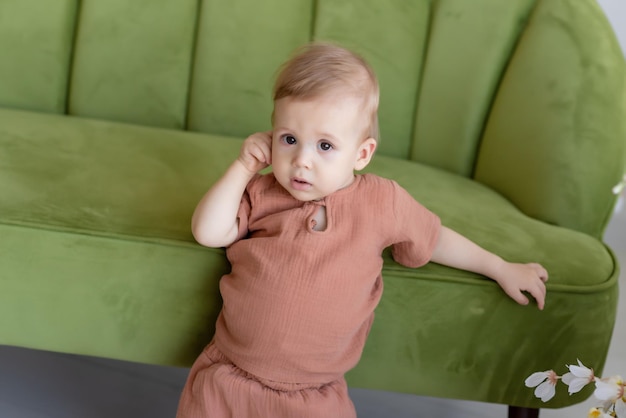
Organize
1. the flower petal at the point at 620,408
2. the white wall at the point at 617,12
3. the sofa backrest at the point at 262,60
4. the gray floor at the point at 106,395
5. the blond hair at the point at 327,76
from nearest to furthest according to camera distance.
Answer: the flower petal at the point at 620,408
the blond hair at the point at 327,76
the gray floor at the point at 106,395
the sofa backrest at the point at 262,60
the white wall at the point at 617,12

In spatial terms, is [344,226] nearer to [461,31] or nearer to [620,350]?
[461,31]

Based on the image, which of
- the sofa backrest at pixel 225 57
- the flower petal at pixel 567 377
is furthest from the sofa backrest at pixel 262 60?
the flower petal at pixel 567 377

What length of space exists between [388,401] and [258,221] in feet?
2.13

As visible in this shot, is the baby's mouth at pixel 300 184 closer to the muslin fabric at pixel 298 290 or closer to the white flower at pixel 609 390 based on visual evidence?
the muslin fabric at pixel 298 290

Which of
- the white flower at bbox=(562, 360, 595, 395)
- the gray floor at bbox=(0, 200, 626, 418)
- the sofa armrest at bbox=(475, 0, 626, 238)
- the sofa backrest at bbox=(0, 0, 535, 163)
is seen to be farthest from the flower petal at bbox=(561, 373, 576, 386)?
the sofa backrest at bbox=(0, 0, 535, 163)

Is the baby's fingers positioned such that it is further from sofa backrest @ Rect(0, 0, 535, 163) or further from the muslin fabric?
sofa backrest @ Rect(0, 0, 535, 163)

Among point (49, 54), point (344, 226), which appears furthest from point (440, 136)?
point (49, 54)

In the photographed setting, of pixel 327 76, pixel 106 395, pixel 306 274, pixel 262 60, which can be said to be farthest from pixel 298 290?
pixel 262 60

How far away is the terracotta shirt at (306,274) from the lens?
1.10 m

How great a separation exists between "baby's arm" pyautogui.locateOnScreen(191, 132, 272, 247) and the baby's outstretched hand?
40 centimetres

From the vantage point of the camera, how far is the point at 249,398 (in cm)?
111

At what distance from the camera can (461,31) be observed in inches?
66.9

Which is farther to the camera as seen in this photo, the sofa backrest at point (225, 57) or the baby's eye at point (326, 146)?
the sofa backrest at point (225, 57)

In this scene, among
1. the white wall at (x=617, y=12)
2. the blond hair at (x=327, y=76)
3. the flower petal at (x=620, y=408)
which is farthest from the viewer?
the white wall at (x=617, y=12)
